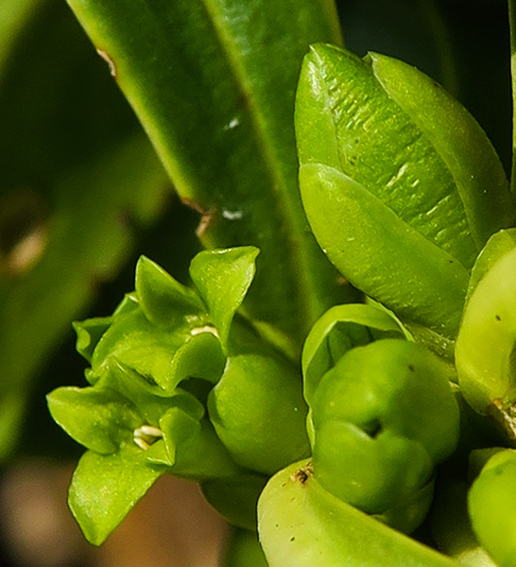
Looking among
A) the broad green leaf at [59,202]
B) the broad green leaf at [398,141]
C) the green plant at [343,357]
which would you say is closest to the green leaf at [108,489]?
the green plant at [343,357]

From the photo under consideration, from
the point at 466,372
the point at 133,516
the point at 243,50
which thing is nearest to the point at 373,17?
the point at 243,50

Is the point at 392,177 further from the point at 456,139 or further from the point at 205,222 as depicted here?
the point at 205,222

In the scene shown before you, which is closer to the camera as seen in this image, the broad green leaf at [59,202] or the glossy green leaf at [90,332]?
the glossy green leaf at [90,332]

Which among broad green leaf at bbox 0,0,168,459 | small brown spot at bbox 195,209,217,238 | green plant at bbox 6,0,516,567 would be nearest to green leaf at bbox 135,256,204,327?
green plant at bbox 6,0,516,567

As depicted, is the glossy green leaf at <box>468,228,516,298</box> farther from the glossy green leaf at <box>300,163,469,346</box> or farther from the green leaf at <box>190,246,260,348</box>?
the green leaf at <box>190,246,260,348</box>

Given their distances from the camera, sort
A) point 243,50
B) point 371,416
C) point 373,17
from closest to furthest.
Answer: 1. point 371,416
2. point 243,50
3. point 373,17

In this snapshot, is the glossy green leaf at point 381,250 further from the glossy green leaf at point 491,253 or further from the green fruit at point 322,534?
the green fruit at point 322,534

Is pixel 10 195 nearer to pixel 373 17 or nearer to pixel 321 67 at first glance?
pixel 373 17
